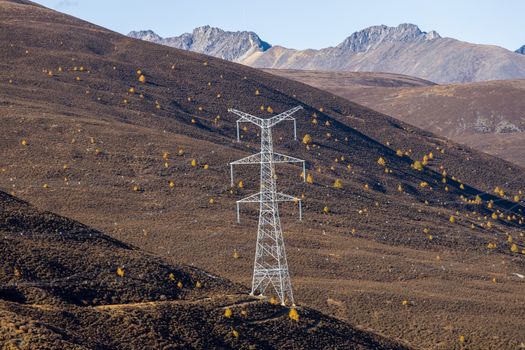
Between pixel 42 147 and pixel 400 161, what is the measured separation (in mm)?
75979

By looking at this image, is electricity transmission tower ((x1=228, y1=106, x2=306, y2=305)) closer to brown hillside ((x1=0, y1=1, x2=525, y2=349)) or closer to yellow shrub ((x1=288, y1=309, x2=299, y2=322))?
yellow shrub ((x1=288, y1=309, x2=299, y2=322))

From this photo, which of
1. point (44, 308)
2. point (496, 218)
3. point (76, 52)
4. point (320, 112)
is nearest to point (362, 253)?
point (496, 218)

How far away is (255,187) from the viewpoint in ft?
444

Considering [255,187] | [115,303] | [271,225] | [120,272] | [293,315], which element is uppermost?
[271,225]

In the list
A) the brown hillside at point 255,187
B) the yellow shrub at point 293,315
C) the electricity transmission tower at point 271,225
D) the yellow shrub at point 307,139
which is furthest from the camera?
the yellow shrub at point 307,139

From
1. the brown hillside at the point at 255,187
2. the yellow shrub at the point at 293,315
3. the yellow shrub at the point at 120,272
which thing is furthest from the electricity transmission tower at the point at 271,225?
the yellow shrub at the point at 120,272

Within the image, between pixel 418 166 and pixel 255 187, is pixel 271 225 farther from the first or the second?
pixel 418 166

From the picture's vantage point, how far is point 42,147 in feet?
429

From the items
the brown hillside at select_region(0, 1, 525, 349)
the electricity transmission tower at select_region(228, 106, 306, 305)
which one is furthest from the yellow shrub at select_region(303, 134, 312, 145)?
the electricity transmission tower at select_region(228, 106, 306, 305)

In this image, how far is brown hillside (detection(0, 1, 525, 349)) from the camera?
329ft

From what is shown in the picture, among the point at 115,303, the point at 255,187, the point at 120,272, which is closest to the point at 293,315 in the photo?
the point at 115,303

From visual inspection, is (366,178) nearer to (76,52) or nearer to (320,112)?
(320,112)

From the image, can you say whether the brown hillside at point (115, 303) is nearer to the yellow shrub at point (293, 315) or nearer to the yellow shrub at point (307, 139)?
the yellow shrub at point (293, 315)

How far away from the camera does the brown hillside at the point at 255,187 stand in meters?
100
